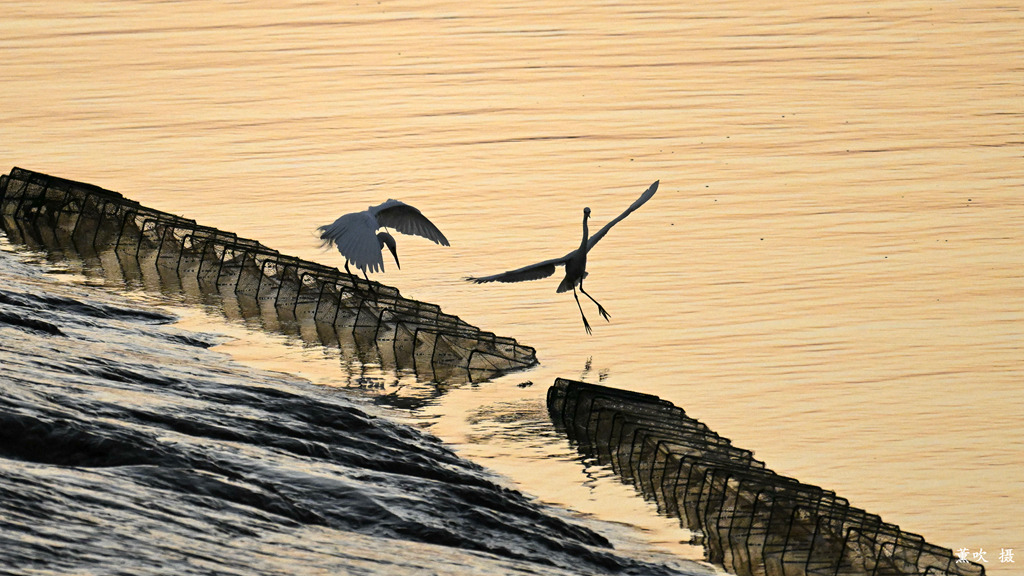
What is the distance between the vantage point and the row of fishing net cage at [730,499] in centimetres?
1182

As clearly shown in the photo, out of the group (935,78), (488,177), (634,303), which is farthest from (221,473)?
(935,78)

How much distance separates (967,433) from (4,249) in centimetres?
1385

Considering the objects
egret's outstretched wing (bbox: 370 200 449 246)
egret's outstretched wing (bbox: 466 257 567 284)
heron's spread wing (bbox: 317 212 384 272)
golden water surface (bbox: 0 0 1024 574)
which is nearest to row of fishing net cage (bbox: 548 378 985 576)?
golden water surface (bbox: 0 0 1024 574)

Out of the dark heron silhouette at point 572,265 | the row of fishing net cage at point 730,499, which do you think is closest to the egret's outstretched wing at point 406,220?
the dark heron silhouette at point 572,265

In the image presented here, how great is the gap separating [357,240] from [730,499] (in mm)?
6680

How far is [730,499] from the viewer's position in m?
13.1

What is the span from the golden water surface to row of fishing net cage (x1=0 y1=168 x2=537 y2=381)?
754 mm

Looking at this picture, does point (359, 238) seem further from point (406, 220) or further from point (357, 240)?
point (406, 220)

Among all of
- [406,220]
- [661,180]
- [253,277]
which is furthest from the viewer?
[661,180]

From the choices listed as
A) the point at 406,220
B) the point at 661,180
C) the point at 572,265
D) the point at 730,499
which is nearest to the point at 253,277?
the point at 406,220

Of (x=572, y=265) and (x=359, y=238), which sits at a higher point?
(x=572, y=265)

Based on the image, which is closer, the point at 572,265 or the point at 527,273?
the point at 527,273

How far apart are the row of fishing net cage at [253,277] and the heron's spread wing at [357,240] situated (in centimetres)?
65

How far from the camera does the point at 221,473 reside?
11.0m
